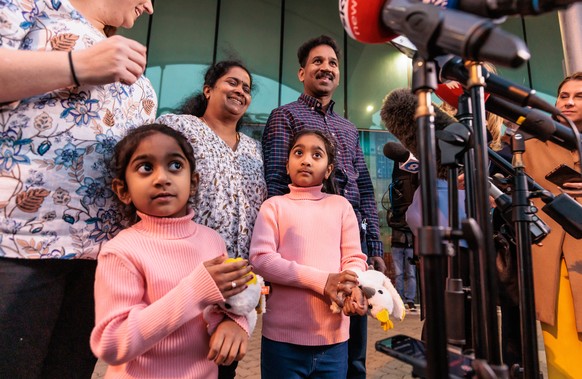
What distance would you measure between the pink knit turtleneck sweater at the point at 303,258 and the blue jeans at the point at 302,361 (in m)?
0.04

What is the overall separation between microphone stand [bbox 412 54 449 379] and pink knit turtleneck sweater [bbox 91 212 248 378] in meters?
0.59

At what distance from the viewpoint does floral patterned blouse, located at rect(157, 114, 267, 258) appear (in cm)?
158

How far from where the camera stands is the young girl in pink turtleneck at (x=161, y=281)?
1021 mm

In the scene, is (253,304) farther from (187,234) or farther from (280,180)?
(280,180)

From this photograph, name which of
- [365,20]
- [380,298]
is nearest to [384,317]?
[380,298]

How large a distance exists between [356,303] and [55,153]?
1086 mm

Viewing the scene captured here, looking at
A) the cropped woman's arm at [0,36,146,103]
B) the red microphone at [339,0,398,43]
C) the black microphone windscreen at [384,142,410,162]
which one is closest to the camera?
the red microphone at [339,0,398,43]

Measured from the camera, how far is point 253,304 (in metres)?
1.21

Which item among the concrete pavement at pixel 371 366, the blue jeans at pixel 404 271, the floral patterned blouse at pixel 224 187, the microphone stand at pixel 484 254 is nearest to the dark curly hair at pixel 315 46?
the floral patterned blouse at pixel 224 187

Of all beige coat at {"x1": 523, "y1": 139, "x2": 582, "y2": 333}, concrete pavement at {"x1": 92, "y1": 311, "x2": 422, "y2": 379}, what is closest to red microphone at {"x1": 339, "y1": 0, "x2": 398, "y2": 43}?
beige coat at {"x1": 523, "y1": 139, "x2": 582, "y2": 333}

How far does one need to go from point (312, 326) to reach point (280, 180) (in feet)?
2.42

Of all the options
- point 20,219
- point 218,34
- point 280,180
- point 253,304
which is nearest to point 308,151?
point 280,180

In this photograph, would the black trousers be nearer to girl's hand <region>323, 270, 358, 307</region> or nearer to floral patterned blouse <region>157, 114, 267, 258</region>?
floral patterned blouse <region>157, 114, 267, 258</region>

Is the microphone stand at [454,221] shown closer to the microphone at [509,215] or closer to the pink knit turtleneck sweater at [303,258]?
the microphone at [509,215]
